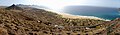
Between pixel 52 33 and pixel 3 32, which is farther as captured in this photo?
pixel 52 33

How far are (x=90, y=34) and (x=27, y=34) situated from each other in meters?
18.8

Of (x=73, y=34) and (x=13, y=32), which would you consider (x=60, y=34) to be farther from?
(x=13, y=32)

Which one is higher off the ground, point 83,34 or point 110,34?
point 110,34

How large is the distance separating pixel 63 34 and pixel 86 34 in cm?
681

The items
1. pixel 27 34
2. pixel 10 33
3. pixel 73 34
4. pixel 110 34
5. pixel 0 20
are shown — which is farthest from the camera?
pixel 73 34

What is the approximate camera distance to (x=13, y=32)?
69.6m

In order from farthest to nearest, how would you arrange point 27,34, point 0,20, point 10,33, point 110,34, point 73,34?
point 73,34 → point 0,20 → point 27,34 → point 10,33 → point 110,34

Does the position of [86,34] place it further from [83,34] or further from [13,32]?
[13,32]

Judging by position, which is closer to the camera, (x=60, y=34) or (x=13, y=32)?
(x=13, y=32)

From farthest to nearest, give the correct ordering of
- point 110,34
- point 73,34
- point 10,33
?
point 73,34
point 10,33
point 110,34

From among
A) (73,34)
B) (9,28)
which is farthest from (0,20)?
(73,34)

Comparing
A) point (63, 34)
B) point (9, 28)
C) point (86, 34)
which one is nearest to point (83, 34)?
point (86, 34)

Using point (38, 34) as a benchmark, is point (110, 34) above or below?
above

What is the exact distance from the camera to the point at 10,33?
68.9m
